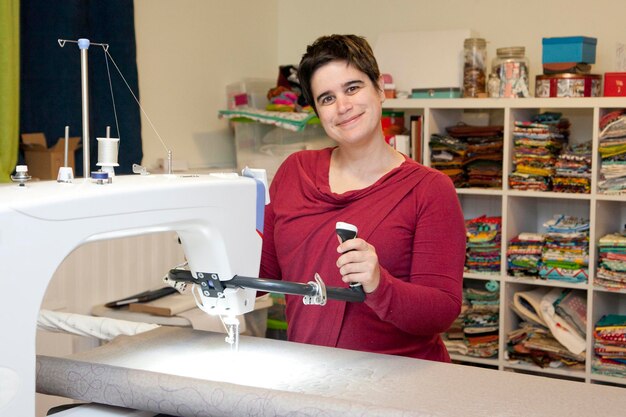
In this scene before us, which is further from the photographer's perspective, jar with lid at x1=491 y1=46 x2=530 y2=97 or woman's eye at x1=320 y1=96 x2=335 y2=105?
jar with lid at x1=491 y1=46 x2=530 y2=97

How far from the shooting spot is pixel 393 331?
1.70m

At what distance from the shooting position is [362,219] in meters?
1.72

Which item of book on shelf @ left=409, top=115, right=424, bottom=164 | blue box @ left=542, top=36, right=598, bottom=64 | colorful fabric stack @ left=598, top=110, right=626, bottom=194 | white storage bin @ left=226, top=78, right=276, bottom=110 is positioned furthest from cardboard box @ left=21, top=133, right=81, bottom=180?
colorful fabric stack @ left=598, top=110, right=626, bottom=194

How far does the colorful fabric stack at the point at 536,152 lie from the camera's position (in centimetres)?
347

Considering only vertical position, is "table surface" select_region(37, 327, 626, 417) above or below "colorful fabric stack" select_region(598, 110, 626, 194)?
below

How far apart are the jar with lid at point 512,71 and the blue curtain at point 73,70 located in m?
1.43

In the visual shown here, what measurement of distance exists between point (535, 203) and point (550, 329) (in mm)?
594

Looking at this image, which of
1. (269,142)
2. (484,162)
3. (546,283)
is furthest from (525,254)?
(269,142)

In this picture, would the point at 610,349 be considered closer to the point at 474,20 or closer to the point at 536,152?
the point at 536,152

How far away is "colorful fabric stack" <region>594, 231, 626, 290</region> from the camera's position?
3291 millimetres

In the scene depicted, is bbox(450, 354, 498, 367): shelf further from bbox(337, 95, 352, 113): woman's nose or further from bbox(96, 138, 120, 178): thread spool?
bbox(96, 138, 120, 178): thread spool

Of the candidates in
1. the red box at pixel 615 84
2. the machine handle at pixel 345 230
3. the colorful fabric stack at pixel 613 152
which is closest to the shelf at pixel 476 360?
the colorful fabric stack at pixel 613 152

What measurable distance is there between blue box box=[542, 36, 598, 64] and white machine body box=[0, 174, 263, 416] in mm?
2246

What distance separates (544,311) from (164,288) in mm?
1470
